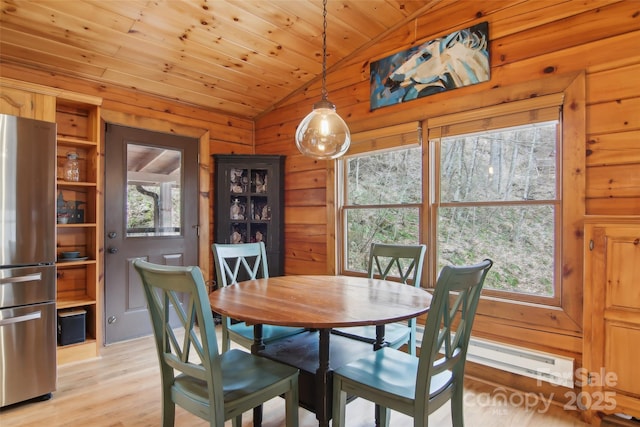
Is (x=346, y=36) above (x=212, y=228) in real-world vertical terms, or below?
above

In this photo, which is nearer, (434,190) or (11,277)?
(11,277)

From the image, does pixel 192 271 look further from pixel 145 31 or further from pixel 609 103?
pixel 609 103

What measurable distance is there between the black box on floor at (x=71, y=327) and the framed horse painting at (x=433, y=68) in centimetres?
314

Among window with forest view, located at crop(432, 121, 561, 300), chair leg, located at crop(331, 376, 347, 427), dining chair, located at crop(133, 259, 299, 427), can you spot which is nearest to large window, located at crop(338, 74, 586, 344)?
window with forest view, located at crop(432, 121, 561, 300)

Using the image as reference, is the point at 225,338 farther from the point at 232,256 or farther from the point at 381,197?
the point at 381,197

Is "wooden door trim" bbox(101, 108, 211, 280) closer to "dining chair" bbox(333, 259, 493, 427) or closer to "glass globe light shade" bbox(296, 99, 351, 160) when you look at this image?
"glass globe light shade" bbox(296, 99, 351, 160)

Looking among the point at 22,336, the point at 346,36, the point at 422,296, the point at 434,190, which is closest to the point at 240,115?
the point at 346,36

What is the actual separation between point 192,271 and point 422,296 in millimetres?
1193

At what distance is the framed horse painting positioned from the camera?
8.83ft

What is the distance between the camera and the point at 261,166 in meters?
4.07

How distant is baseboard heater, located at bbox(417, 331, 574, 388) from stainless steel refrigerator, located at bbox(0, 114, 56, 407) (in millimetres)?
2991

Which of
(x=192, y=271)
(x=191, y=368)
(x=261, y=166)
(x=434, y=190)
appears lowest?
(x=191, y=368)

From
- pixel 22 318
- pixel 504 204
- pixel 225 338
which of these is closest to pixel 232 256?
pixel 225 338

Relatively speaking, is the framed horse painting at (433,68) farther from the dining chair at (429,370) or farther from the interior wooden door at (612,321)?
the dining chair at (429,370)
